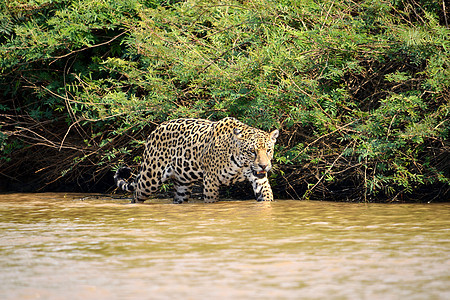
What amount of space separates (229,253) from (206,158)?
364cm

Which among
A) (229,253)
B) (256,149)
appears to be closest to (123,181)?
(256,149)

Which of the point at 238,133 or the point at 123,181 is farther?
the point at 123,181

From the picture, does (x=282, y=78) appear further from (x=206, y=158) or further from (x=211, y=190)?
(x=211, y=190)

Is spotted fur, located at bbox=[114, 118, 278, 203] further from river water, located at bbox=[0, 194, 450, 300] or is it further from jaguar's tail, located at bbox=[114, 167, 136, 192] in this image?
river water, located at bbox=[0, 194, 450, 300]

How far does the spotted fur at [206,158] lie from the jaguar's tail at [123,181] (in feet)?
0.04

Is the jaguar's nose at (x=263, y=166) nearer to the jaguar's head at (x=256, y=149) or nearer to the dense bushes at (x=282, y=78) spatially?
the jaguar's head at (x=256, y=149)

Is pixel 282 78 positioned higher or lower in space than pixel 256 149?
higher

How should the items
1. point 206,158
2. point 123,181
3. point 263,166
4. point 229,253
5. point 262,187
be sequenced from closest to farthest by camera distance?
point 229,253 → point 263,166 → point 262,187 → point 206,158 → point 123,181

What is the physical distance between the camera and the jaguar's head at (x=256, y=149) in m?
7.79

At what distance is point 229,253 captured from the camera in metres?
4.71

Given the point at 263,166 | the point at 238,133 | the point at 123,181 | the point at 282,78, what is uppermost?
the point at 282,78

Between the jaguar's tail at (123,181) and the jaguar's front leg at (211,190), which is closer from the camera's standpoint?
the jaguar's front leg at (211,190)

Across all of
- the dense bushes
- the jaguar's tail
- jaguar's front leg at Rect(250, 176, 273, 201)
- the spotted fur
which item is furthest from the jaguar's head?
the jaguar's tail

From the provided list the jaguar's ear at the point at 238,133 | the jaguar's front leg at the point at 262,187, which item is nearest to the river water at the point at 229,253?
the jaguar's front leg at the point at 262,187
